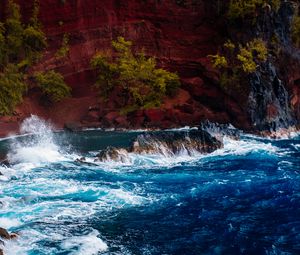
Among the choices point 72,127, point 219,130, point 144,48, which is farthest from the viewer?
point 144,48

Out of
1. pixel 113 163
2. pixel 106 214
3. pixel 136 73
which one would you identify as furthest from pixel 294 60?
pixel 106 214

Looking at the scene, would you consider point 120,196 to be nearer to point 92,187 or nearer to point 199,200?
point 92,187

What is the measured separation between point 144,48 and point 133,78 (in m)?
4.85

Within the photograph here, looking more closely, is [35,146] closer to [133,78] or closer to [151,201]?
[133,78]

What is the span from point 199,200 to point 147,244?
13.7 ft

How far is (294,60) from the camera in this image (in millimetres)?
31891

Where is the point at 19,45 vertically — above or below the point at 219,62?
above

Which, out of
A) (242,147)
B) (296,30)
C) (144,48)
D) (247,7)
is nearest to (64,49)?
(144,48)

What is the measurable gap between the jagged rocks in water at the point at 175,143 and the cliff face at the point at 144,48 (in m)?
4.92

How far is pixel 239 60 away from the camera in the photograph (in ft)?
100

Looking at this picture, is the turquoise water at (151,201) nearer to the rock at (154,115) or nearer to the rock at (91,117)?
the rock at (154,115)

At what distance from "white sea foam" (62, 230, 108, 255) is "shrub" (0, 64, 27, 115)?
17165 millimetres

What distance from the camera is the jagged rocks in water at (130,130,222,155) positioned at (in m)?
23.7

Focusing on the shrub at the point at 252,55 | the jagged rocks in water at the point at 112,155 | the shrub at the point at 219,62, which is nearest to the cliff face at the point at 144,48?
the shrub at the point at 219,62
